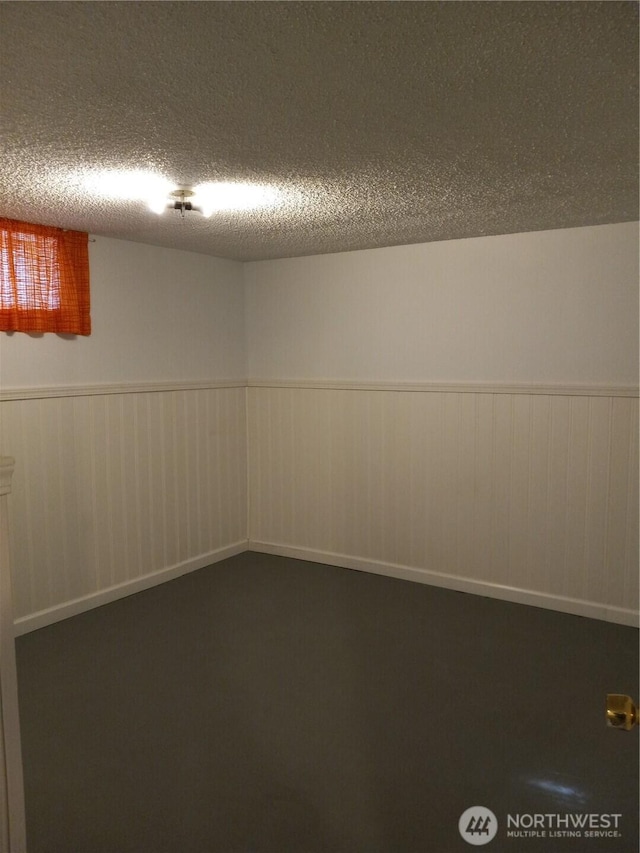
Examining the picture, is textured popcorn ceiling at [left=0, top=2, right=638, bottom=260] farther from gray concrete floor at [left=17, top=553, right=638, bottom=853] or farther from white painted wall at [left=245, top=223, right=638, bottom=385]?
gray concrete floor at [left=17, top=553, right=638, bottom=853]

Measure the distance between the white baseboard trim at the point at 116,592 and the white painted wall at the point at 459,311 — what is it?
1363mm

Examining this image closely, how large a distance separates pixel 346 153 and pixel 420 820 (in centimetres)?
232

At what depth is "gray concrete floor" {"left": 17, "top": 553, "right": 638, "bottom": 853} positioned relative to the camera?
2.29 m

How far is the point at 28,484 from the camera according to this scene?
3830mm

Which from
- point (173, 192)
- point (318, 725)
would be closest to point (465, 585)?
point (318, 725)

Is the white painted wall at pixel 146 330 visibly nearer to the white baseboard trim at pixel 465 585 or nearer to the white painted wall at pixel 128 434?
the white painted wall at pixel 128 434

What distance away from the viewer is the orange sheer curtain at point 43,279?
371 centimetres

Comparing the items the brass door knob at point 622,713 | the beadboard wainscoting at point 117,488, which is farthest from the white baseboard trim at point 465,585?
the brass door knob at point 622,713

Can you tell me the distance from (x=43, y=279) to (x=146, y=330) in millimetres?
799

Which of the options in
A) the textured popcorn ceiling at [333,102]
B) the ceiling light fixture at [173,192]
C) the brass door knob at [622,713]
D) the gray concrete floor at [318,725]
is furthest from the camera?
the ceiling light fixture at [173,192]

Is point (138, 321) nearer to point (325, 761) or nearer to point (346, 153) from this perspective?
point (346, 153)

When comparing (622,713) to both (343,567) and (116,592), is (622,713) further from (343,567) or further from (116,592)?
(343,567)

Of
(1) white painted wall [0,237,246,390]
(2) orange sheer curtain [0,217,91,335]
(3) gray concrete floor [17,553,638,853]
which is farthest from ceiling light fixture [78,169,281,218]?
(3) gray concrete floor [17,553,638,853]

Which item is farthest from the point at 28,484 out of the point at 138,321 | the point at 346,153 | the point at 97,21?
the point at 97,21
